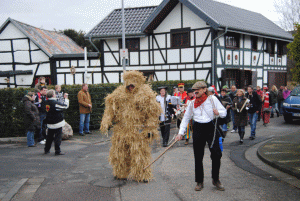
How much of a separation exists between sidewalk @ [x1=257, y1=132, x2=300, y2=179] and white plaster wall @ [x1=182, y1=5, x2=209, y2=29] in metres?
10.4

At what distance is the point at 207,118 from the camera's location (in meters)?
5.36

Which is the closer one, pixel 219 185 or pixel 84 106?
pixel 219 185

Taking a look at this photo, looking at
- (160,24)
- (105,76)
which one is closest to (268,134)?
(160,24)

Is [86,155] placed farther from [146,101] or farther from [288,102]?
[288,102]

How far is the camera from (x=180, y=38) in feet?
63.6

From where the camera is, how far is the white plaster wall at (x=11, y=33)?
22.8 metres

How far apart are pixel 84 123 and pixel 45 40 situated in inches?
554

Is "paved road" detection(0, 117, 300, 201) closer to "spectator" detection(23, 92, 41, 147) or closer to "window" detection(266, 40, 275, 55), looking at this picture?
"spectator" detection(23, 92, 41, 147)

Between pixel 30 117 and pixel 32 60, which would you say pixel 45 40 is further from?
pixel 30 117

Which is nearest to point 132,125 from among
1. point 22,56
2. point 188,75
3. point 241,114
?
point 241,114

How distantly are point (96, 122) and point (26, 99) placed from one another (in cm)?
374

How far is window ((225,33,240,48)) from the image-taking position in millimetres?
19438

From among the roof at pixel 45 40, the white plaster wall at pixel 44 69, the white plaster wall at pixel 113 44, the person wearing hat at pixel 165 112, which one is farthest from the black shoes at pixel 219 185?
the white plaster wall at pixel 44 69

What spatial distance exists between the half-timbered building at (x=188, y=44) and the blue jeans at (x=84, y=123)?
9.14 m
